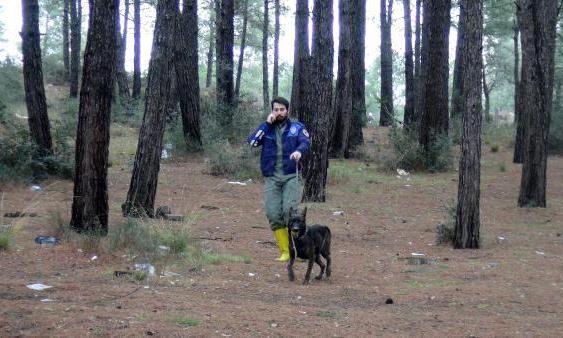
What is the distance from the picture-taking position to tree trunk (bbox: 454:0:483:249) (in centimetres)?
966

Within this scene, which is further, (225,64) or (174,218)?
(225,64)

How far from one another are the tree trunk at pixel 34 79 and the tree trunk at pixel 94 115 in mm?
6062

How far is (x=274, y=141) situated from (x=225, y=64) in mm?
14752

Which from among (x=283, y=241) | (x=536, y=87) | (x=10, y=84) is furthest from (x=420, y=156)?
(x=10, y=84)

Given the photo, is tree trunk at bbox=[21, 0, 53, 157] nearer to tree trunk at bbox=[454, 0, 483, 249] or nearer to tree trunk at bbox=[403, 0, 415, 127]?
tree trunk at bbox=[454, 0, 483, 249]

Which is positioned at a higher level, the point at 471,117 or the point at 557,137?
the point at 471,117

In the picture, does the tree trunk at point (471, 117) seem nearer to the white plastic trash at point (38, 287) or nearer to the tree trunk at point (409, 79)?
the white plastic trash at point (38, 287)

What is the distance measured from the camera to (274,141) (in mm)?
8227

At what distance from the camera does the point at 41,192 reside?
12852 mm

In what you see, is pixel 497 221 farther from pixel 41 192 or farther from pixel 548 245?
pixel 41 192

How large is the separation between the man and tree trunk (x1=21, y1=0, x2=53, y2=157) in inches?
308

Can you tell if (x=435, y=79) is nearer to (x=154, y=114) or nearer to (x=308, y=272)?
(x=154, y=114)

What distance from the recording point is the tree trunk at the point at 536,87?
1363cm

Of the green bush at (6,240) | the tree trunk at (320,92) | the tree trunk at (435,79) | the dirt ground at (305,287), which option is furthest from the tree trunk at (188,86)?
the green bush at (6,240)
